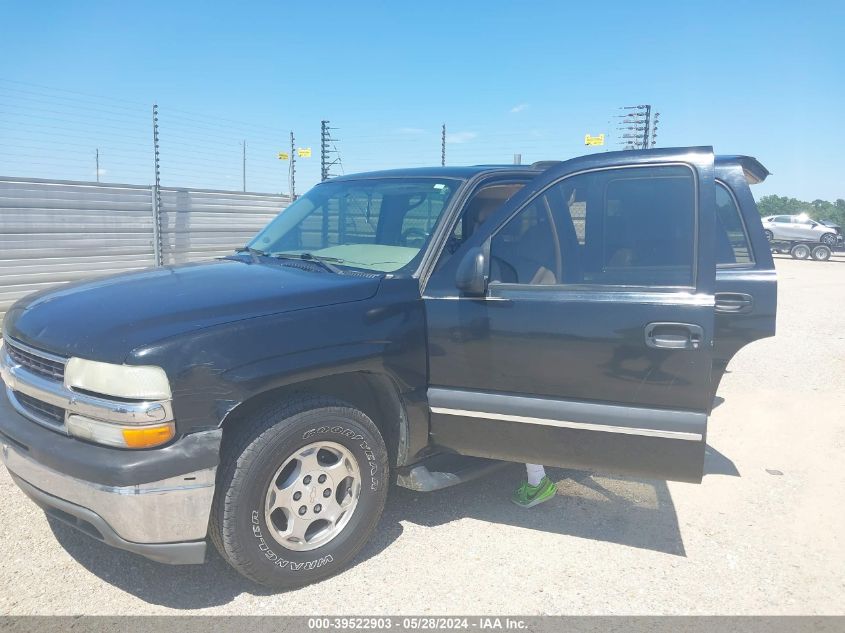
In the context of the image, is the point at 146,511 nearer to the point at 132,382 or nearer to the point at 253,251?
the point at 132,382

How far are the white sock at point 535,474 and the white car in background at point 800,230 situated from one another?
1099 inches

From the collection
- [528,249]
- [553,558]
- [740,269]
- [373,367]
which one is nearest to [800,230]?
[740,269]

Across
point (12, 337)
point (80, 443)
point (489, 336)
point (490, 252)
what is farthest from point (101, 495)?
point (490, 252)

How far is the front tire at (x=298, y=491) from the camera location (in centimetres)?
271

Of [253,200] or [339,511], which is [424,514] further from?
[253,200]

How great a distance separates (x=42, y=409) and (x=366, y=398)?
1452mm

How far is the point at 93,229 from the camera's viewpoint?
35.1 feet

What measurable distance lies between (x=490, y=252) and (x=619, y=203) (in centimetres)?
77

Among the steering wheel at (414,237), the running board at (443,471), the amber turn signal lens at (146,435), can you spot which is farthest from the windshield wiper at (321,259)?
the amber turn signal lens at (146,435)

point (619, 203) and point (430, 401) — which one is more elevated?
point (619, 203)

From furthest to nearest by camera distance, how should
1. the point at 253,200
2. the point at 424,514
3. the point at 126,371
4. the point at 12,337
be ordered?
the point at 253,200
the point at 424,514
the point at 12,337
the point at 126,371

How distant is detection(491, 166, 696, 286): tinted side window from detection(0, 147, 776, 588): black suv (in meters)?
0.01

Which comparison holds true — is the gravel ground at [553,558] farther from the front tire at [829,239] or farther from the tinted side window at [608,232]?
the front tire at [829,239]

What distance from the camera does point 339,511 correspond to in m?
3.10
